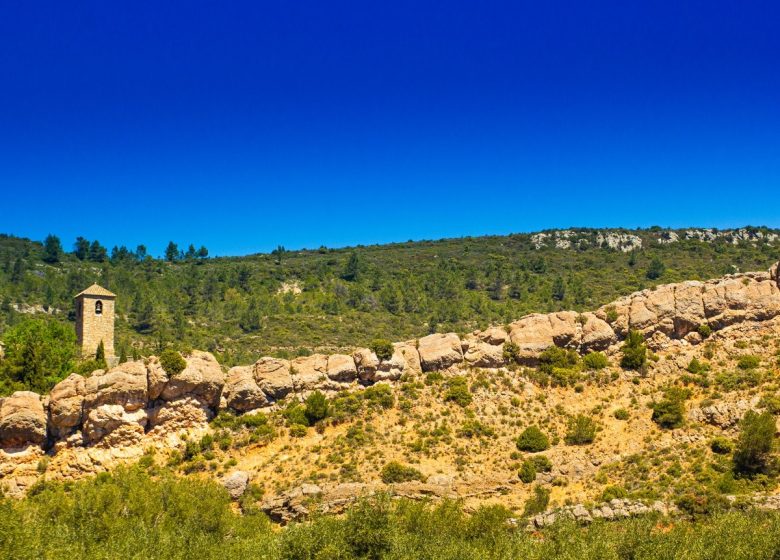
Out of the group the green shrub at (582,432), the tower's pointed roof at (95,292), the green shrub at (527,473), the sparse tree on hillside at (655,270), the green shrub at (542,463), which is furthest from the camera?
the sparse tree on hillside at (655,270)

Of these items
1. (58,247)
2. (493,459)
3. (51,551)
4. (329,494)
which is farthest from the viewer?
(58,247)

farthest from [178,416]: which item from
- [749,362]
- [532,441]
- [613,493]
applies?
[749,362]

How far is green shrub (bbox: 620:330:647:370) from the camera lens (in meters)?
46.6

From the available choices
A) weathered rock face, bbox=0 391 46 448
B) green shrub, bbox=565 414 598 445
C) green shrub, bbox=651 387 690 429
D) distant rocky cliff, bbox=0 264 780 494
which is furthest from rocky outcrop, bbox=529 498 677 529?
weathered rock face, bbox=0 391 46 448

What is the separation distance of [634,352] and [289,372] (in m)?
22.9

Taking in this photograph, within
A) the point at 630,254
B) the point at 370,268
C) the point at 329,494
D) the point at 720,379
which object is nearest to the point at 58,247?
the point at 370,268

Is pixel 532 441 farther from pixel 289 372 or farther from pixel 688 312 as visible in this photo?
pixel 289 372

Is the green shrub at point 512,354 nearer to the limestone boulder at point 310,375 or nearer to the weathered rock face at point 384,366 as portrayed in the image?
the weathered rock face at point 384,366

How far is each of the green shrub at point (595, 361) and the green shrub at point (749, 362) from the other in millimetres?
8169

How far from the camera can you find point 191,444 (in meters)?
41.5

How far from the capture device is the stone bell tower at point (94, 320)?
68875mm

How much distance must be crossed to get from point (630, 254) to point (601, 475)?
9045 centimetres

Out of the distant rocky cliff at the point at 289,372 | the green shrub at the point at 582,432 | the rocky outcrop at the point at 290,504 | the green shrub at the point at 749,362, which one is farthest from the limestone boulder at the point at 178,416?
the green shrub at the point at 749,362

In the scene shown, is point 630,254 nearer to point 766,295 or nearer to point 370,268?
point 370,268
